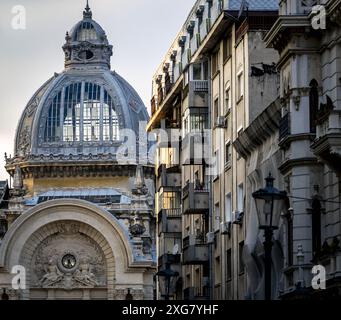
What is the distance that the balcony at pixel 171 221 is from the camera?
7306cm

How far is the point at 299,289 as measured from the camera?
37.1 metres

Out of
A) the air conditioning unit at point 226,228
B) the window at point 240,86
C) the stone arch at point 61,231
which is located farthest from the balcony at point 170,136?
the stone arch at point 61,231

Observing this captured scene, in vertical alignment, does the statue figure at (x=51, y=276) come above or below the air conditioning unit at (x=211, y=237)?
above

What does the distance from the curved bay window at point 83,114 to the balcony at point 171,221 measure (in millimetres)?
69130

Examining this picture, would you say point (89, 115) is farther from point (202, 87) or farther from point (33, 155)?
point (202, 87)

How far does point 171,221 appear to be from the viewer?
73.2m

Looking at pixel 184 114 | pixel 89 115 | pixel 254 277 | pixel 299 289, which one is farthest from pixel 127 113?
pixel 299 289

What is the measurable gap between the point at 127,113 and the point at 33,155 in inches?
489

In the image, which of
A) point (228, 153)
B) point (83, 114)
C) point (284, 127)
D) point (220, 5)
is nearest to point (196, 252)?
point (228, 153)

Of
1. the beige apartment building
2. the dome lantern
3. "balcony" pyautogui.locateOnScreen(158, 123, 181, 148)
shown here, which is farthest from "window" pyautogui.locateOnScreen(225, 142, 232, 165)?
the dome lantern

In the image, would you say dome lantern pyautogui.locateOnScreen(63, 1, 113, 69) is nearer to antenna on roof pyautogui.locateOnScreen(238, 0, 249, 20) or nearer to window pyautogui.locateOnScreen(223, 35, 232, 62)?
window pyautogui.locateOnScreen(223, 35, 232, 62)

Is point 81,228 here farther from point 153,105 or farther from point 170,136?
point 170,136

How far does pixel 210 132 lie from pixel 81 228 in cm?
4886

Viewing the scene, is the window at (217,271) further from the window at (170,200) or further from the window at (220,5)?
the window at (170,200)
